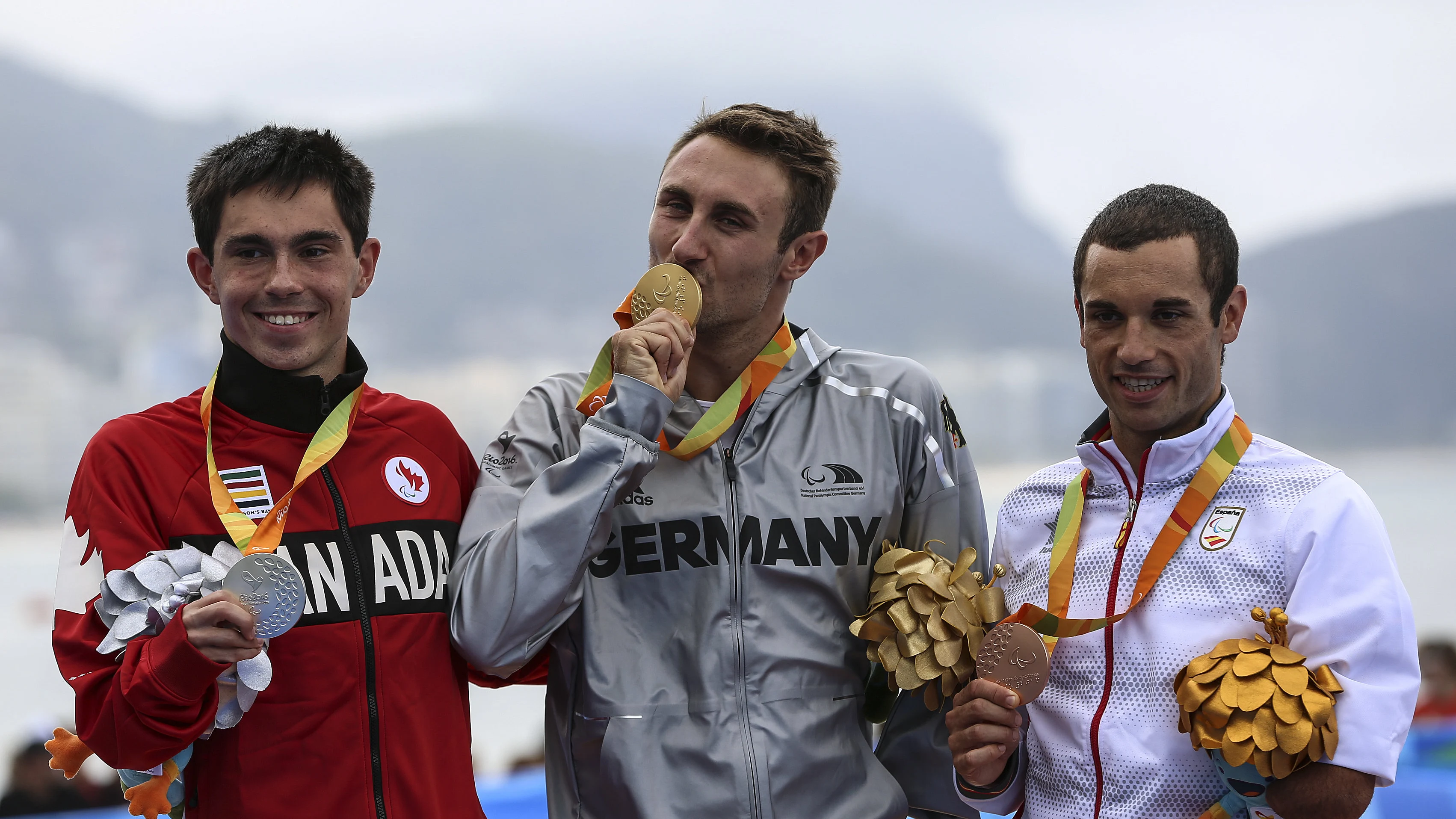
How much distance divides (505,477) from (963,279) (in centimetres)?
2210

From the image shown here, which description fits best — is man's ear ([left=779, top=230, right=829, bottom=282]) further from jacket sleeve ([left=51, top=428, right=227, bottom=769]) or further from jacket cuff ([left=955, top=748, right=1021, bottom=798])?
jacket sleeve ([left=51, top=428, right=227, bottom=769])

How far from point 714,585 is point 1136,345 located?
2.98 feet

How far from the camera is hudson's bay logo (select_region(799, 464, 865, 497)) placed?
8.25ft

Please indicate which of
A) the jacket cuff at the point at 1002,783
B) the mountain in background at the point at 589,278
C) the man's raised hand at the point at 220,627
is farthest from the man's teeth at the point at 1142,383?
the mountain in background at the point at 589,278

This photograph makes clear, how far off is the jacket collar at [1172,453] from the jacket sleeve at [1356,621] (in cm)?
20

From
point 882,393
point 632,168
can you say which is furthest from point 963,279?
point 882,393

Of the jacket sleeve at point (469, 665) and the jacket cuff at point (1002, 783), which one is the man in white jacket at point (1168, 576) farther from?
the jacket sleeve at point (469, 665)

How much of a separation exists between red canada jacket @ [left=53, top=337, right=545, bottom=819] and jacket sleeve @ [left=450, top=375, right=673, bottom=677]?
109mm

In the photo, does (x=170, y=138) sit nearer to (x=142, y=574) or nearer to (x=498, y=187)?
(x=498, y=187)

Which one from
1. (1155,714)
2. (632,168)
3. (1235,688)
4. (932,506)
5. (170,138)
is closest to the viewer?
(1235,688)

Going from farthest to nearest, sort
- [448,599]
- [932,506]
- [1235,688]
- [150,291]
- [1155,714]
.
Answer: [150,291]
[932,506]
[448,599]
[1155,714]
[1235,688]

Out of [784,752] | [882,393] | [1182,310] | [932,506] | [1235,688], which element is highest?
[1182,310]

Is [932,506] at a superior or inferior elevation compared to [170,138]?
inferior

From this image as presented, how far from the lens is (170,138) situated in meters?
22.4
